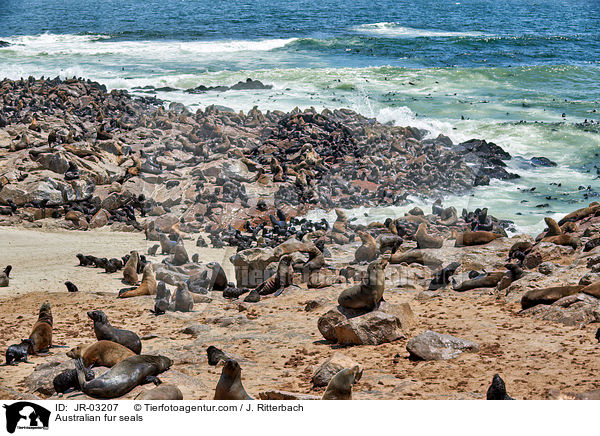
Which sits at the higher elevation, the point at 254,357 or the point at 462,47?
the point at 462,47

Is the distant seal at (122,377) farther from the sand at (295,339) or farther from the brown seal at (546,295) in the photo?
the brown seal at (546,295)

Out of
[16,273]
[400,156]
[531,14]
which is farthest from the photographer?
[531,14]

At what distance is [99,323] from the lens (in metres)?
6.29

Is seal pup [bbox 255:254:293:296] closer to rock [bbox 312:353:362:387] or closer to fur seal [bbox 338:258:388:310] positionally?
fur seal [bbox 338:258:388:310]

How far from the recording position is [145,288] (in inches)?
334

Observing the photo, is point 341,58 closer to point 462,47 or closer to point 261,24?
point 462,47

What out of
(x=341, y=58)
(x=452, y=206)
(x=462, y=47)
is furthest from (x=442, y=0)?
(x=452, y=206)

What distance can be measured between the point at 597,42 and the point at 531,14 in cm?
1726

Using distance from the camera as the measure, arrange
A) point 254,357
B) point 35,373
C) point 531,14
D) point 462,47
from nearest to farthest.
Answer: point 35,373, point 254,357, point 462,47, point 531,14

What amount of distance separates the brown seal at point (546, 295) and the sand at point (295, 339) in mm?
204

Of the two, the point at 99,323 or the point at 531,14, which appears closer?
the point at 99,323

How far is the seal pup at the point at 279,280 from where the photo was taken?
335 inches

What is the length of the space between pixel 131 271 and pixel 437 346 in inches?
194
